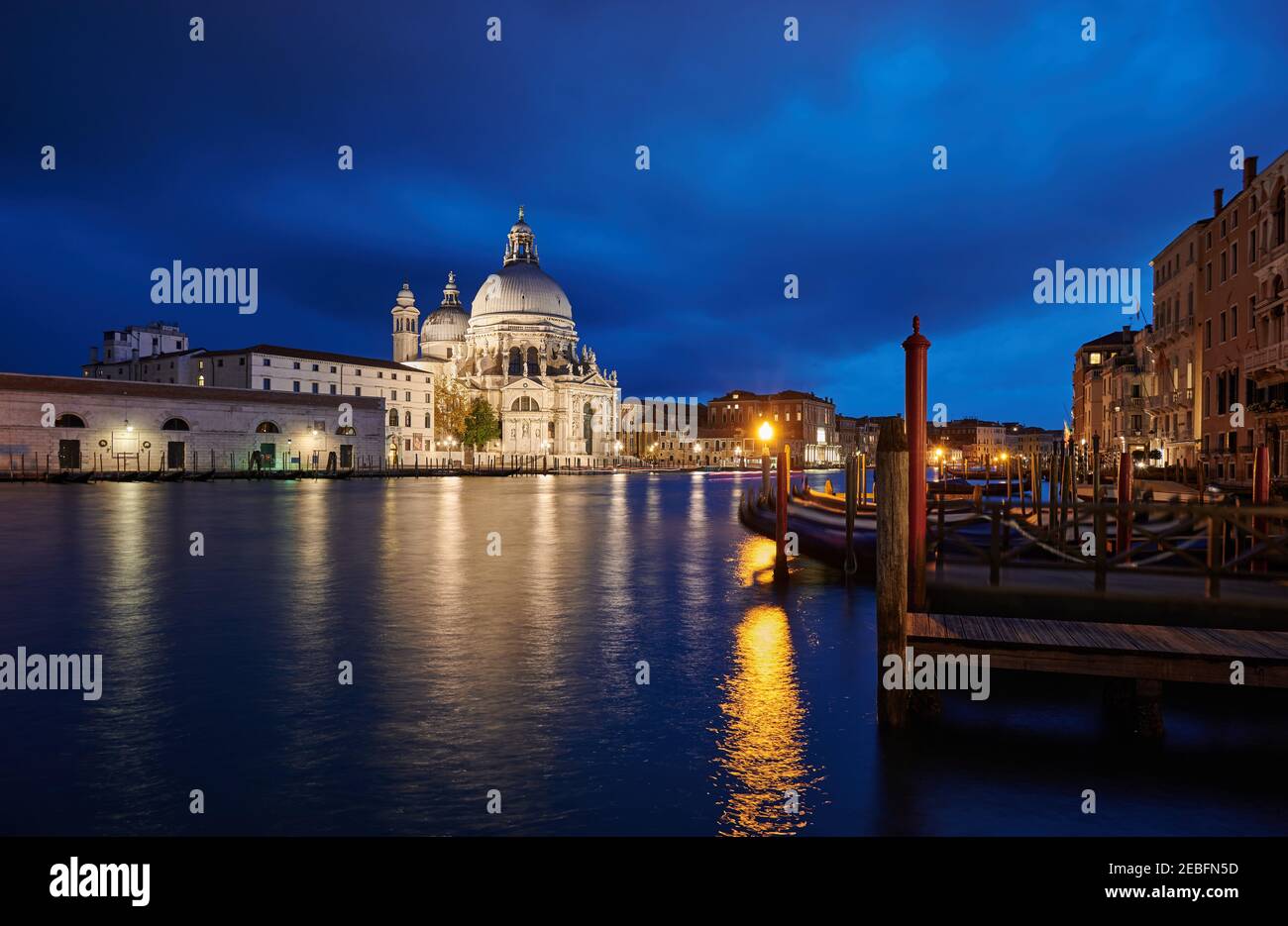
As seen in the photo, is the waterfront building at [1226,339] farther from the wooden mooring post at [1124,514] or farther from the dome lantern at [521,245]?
the dome lantern at [521,245]

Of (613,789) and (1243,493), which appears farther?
(1243,493)

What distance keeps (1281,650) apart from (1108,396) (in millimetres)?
66949

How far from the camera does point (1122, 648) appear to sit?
7117mm

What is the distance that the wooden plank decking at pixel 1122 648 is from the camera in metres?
6.86

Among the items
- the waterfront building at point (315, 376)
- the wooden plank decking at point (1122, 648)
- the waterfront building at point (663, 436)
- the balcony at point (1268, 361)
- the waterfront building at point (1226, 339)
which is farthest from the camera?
the waterfront building at point (663, 436)

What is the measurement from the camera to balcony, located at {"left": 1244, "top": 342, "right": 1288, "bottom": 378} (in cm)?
2739

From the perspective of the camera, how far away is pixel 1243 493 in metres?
26.1

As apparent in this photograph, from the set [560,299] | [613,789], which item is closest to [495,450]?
[560,299]

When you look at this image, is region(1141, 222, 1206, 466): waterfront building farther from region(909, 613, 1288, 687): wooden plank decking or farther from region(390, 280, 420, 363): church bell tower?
region(390, 280, 420, 363): church bell tower

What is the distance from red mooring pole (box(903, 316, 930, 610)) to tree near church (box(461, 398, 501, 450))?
8735cm

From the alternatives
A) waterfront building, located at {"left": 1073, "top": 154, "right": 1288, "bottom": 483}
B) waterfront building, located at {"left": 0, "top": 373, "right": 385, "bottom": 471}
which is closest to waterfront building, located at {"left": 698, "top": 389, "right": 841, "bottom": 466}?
waterfront building, located at {"left": 0, "top": 373, "right": 385, "bottom": 471}

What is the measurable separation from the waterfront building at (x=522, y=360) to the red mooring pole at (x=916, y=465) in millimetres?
96061

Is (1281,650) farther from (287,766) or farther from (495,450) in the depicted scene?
(495,450)

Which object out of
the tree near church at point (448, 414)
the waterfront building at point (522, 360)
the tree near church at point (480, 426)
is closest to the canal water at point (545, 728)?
the tree near church at point (480, 426)
